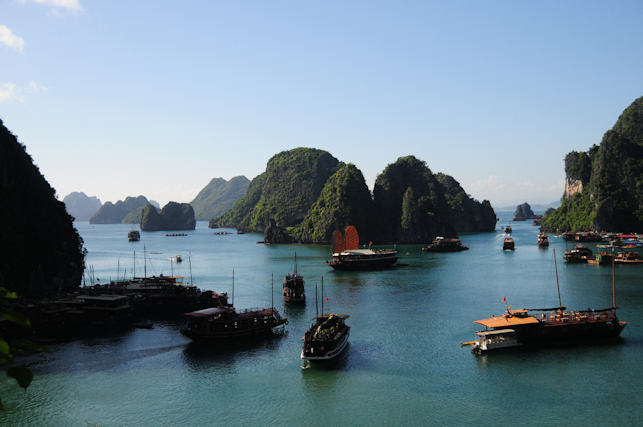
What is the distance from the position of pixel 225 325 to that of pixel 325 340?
1473 centimetres

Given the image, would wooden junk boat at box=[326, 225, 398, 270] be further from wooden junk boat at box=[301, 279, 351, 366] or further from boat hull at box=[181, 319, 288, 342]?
wooden junk boat at box=[301, 279, 351, 366]

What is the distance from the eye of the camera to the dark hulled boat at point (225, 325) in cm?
5516

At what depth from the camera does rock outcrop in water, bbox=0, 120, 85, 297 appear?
78.5 meters

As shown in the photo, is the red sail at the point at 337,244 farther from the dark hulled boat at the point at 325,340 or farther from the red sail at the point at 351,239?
the dark hulled boat at the point at 325,340

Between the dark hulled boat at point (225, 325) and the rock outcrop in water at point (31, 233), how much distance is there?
3832 cm

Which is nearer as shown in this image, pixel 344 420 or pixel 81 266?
pixel 344 420

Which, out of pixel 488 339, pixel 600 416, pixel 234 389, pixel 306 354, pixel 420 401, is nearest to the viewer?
pixel 600 416

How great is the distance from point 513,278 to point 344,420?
78390mm

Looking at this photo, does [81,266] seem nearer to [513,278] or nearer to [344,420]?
[344,420]

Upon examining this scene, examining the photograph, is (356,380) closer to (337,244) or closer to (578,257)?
(337,244)

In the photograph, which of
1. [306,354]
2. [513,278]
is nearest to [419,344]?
[306,354]

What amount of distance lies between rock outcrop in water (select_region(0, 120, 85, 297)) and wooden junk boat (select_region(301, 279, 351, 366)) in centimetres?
5365

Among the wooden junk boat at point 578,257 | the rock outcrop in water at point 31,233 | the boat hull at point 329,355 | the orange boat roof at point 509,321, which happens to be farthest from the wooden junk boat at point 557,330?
the wooden junk boat at point 578,257

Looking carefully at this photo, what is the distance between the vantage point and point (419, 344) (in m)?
53.5
